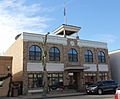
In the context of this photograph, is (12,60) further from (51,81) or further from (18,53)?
(51,81)

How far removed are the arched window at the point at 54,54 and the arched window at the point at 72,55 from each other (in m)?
2.15

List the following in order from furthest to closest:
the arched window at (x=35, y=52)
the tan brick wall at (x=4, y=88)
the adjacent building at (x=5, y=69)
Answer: the arched window at (x=35, y=52)
the adjacent building at (x=5, y=69)
the tan brick wall at (x=4, y=88)

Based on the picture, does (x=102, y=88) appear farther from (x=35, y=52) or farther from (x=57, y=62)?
(x=35, y=52)

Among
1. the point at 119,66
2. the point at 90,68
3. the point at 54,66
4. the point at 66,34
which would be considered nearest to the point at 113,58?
the point at 119,66

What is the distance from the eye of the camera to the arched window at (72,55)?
36756 mm

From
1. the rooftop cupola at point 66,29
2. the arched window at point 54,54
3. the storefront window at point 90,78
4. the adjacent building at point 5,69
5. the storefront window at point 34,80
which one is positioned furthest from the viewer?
the rooftop cupola at point 66,29

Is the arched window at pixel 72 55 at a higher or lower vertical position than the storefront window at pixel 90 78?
higher

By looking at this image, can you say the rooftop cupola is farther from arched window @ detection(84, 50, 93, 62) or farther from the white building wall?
the white building wall

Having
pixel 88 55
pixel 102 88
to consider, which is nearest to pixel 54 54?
A: pixel 88 55

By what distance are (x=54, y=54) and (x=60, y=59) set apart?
48.8 inches

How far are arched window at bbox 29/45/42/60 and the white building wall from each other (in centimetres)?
1629

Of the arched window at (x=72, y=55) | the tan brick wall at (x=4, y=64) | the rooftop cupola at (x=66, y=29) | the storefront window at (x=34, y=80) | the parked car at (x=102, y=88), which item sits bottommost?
the parked car at (x=102, y=88)

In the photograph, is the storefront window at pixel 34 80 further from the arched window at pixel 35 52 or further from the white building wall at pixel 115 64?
the white building wall at pixel 115 64

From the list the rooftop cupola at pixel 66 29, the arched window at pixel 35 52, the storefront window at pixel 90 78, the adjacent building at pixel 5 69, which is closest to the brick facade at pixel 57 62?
the arched window at pixel 35 52
